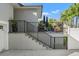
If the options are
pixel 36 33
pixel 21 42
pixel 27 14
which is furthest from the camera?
pixel 27 14

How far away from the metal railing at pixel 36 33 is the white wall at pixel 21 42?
487 mm

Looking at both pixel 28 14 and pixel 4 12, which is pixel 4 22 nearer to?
pixel 4 12

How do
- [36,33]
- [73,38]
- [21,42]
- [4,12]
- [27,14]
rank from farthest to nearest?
1. [27,14]
2. [36,33]
3. [21,42]
4. [73,38]
5. [4,12]

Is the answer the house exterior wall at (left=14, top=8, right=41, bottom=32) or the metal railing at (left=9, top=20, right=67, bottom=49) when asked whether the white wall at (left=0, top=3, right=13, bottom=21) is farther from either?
the house exterior wall at (left=14, top=8, right=41, bottom=32)

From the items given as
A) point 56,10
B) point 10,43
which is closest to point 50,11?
point 56,10

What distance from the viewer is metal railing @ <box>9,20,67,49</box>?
20141mm

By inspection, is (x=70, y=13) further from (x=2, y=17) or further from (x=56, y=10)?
(x=2, y=17)

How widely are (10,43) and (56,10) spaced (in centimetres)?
759

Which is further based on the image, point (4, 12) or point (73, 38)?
point (73, 38)

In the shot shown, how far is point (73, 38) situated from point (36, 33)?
345cm

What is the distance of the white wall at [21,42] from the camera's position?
64.5 feet

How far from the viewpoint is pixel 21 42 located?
19.9 metres

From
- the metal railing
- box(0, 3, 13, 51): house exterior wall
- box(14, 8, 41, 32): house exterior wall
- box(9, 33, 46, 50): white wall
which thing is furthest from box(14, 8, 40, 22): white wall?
box(9, 33, 46, 50): white wall

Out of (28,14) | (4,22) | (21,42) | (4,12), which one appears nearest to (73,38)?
(21,42)
